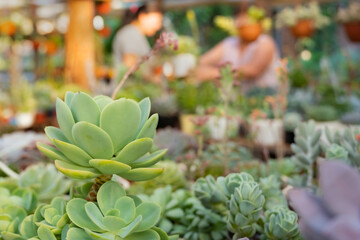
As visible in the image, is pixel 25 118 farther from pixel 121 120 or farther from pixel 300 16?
pixel 121 120

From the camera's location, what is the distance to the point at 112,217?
53cm

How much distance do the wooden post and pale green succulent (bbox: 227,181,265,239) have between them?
2.52m

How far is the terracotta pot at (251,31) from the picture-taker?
3.17m

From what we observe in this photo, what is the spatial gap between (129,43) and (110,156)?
309cm

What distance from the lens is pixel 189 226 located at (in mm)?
814

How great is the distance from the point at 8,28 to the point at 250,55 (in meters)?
2.76

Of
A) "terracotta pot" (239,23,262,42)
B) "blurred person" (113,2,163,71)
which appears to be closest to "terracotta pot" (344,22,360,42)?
"terracotta pot" (239,23,262,42)

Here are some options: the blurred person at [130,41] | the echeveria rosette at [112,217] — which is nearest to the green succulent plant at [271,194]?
the echeveria rosette at [112,217]

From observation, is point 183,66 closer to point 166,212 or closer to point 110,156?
point 166,212

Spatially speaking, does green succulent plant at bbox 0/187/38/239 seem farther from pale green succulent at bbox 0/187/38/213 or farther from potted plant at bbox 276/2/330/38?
potted plant at bbox 276/2/330/38

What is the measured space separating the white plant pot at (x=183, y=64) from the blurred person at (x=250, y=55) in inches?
7.9

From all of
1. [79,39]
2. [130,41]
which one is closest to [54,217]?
[79,39]

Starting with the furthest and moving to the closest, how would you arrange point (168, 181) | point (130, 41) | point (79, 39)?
1. point (130, 41)
2. point (79, 39)
3. point (168, 181)

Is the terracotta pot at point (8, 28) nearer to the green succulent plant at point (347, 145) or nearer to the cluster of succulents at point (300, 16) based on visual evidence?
the cluster of succulents at point (300, 16)
